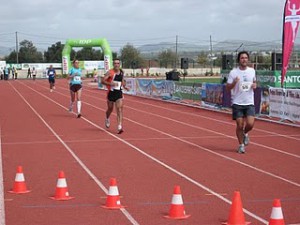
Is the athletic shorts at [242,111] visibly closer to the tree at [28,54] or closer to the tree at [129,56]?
the tree at [129,56]

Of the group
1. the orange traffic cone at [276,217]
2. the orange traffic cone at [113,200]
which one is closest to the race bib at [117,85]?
the orange traffic cone at [113,200]

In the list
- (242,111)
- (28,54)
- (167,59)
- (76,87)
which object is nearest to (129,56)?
(167,59)

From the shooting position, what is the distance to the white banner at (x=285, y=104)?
17.8 metres

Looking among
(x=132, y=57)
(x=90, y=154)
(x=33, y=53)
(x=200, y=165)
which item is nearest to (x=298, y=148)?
(x=200, y=165)

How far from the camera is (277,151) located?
12172 mm

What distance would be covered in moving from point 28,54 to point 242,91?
458ft

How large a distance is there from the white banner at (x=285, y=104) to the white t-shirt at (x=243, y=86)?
628 cm

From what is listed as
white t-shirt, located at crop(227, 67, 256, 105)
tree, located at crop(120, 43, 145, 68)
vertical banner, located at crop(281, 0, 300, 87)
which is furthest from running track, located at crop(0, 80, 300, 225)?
tree, located at crop(120, 43, 145, 68)

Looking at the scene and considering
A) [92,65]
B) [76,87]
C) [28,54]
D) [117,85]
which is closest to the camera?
[117,85]

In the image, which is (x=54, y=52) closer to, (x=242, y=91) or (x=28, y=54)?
(x=28, y=54)

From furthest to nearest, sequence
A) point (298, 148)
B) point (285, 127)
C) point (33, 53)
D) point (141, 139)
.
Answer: point (33, 53)
point (285, 127)
point (141, 139)
point (298, 148)

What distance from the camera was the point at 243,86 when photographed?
461 inches

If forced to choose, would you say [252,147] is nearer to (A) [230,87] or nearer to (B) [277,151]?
(B) [277,151]

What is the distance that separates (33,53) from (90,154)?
144791 mm
